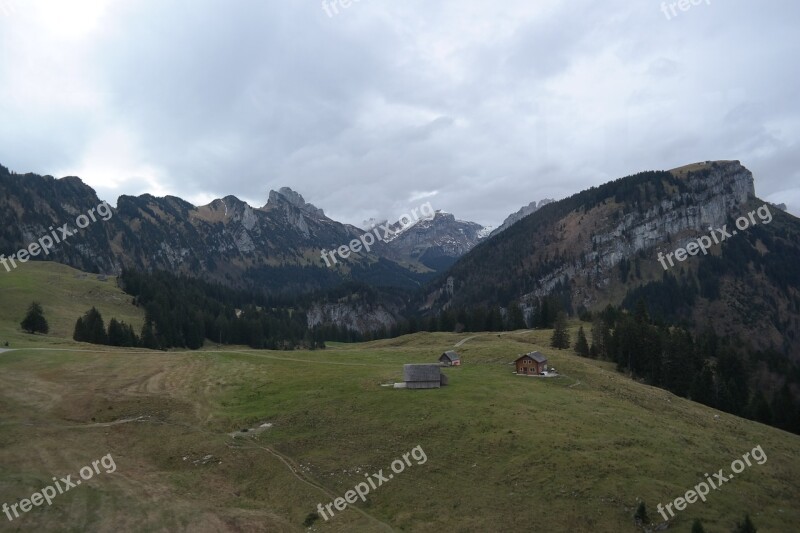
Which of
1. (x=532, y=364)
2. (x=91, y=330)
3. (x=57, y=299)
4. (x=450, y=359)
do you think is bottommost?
(x=532, y=364)

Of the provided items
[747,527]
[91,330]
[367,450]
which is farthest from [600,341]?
[91,330]

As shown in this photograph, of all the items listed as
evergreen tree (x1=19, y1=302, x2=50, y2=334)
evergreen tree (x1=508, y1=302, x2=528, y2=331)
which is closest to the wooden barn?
evergreen tree (x1=19, y1=302, x2=50, y2=334)

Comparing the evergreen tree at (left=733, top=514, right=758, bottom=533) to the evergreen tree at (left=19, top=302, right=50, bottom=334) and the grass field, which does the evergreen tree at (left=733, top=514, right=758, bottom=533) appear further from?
the evergreen tree at (left=19, top=302, right=50, bottom=334)

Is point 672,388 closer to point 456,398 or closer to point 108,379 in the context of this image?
point 456,398

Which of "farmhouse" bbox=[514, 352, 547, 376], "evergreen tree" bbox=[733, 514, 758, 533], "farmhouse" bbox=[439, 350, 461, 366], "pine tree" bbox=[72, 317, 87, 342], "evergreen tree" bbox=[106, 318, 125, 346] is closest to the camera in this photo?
"evergreen tree" bbox=[733, 514, 758, 533]

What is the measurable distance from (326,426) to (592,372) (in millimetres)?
43729

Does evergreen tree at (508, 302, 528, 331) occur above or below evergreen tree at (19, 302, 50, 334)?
below

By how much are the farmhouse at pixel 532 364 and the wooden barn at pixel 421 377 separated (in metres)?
17.6

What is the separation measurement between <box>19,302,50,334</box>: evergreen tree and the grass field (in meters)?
33.7

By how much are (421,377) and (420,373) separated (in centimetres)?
55

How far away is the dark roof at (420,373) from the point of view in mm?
65325

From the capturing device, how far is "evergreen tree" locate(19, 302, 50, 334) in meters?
102

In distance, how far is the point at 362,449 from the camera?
48.5 m

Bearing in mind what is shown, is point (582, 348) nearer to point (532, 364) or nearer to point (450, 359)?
point (532, 364)
